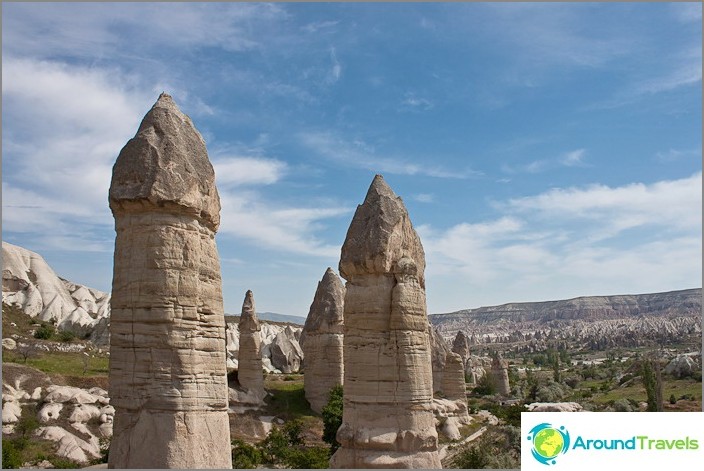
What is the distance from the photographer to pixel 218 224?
10.1 metres

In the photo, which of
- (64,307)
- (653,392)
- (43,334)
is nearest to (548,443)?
(653,392)

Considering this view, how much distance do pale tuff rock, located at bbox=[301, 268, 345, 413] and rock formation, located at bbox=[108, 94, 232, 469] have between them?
81.2 feet

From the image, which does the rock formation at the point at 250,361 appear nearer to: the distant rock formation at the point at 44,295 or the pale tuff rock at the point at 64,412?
the pale tuff rock at the point at 64,412

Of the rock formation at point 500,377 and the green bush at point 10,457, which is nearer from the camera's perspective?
→ the green bush at point 10,457

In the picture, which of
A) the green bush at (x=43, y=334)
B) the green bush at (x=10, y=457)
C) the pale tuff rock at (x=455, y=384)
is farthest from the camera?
the green bush at (x=43, y=334)

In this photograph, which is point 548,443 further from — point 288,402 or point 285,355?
point 285,355

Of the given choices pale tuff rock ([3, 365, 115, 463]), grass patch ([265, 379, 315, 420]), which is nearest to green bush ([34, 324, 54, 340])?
pale tuff rock ([3, 365, 115, 463])

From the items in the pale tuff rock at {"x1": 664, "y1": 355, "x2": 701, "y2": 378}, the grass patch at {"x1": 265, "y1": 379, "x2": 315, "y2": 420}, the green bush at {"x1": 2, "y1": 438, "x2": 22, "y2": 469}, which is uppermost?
the pale tuff rock at {"x1": 664, "y1": 355, "x2": 701, "y2": 378}

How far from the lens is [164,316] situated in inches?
352

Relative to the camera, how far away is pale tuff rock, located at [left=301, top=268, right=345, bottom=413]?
112 ft

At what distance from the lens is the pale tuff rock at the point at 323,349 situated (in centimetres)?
3422

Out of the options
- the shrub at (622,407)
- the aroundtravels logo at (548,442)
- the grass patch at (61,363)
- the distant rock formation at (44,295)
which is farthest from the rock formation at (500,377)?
the aroundtravels logo at (548,442)

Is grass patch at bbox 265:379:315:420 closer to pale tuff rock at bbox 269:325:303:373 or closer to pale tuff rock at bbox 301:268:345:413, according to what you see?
pale tuff rock at bbox 301:268:345:413

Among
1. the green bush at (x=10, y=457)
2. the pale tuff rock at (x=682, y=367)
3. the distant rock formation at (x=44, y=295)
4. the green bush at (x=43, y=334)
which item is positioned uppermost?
the distant rock formation at (x=44, y=295)
